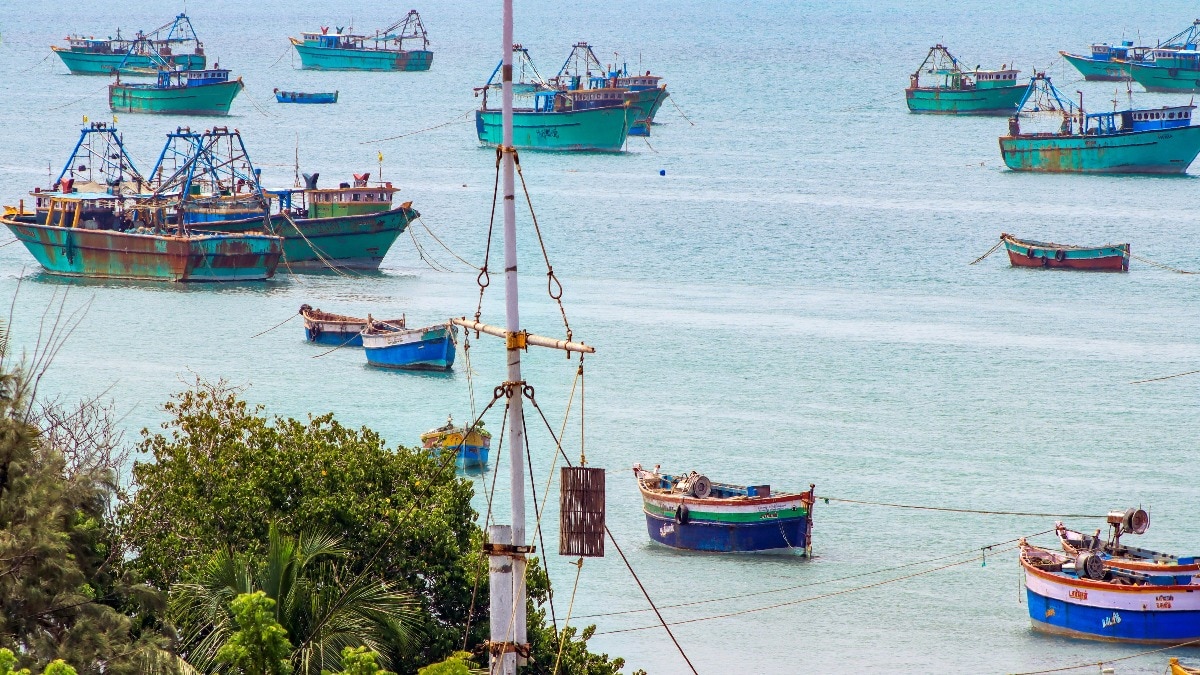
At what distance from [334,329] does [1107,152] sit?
239ft

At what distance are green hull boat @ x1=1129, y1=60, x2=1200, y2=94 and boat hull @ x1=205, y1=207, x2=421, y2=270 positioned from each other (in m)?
114

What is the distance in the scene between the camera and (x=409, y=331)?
2398 inches

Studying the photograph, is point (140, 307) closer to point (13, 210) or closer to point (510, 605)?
point (13, 210)

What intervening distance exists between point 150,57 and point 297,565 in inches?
6556

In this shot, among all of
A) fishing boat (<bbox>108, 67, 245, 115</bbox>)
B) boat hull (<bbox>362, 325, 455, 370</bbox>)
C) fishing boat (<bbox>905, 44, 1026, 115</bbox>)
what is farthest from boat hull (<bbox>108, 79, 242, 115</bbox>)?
boat hull (<bbox>362, 325, 455, 370</bbox>)

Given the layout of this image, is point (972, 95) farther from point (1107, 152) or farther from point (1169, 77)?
point (1107, 152)

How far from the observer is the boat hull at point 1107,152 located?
118 m

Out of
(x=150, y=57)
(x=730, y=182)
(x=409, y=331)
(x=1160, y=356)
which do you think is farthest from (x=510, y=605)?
(x=150, y=57)

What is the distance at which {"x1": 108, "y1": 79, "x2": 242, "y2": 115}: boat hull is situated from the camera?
147375mm

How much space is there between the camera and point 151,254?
7631 cm

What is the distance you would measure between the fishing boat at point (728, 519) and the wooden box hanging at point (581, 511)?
23896mm

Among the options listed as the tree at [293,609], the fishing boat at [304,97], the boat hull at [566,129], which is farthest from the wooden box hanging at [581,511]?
the fishing boat at [304,97]

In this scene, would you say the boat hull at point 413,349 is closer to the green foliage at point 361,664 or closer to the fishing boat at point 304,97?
the green foliage at point 361,664

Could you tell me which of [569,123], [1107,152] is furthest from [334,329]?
[1107,152]
